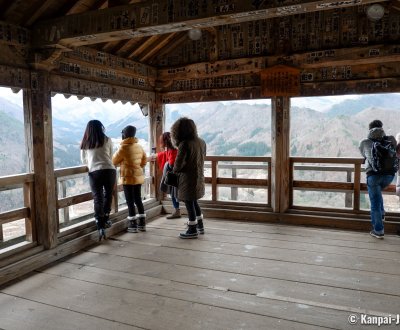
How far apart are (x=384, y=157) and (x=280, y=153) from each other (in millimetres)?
1784

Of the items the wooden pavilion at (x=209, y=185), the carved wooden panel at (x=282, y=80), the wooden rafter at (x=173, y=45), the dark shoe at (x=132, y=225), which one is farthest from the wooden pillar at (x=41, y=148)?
the carved wooden panel at (x=282, y=80)

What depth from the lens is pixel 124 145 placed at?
5.35 metres

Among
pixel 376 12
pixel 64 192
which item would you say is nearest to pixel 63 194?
pixel 64 192

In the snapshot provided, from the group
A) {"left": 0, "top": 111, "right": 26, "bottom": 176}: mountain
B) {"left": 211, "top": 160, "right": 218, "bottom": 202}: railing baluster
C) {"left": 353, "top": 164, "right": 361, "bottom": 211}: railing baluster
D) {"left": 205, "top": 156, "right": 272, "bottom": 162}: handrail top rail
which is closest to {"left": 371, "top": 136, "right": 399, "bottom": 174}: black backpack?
{"left": 353, "top": 164, "right": 361, "bottom": 211}: railing baluster

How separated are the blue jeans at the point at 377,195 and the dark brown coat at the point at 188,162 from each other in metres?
2.52

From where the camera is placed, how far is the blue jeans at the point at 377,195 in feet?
16.5

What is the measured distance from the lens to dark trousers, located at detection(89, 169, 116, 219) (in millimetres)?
4961

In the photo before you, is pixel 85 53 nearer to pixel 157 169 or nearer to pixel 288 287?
pixel 157 169

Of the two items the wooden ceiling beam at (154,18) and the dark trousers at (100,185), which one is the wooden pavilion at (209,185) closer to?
the wooden ceiling beam at (154,18)

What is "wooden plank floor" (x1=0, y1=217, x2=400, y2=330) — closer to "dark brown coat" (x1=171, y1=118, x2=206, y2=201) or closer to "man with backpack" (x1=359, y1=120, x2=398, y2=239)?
"man with backpack" (x1=359, y1=120, x2=398, y2=239)

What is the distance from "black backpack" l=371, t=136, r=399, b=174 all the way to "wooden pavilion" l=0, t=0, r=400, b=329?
0.99 meters

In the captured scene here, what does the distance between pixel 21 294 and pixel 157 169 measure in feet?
13.0

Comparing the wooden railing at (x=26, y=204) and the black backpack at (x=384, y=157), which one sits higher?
the black backpack at (x=384, y=157)

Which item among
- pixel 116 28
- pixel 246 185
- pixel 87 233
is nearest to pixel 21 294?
pixel 87 233
